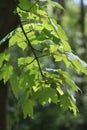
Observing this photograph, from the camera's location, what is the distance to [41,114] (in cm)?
1337

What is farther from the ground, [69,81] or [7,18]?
[7,18]

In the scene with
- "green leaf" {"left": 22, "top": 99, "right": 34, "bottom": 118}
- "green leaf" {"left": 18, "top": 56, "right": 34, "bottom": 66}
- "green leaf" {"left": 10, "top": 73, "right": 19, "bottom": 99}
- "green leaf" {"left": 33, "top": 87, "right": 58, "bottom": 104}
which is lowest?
"green leaf" {"left": 22, "top": 99, "right": 34, "bottom": 118}

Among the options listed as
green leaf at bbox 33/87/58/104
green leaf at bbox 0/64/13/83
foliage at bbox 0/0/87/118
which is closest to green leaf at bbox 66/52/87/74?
foliage at bbox 0/0/87/118

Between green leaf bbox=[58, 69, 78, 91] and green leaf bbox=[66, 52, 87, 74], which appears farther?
green leaf bbox=[58, 69, 78, 91]

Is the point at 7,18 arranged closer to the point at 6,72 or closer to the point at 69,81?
the point at 6,72

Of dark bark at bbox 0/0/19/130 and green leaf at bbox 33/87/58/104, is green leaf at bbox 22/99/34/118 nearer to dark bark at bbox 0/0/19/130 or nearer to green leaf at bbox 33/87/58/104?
green leaf at bbox 33/87/58/104

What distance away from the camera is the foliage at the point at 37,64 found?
1715 mm

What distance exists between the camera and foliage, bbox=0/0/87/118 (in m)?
1.71

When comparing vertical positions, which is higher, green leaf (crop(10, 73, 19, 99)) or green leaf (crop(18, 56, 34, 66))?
green leaf (crop(18, 56, 34, 66))

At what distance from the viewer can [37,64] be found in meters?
1.80

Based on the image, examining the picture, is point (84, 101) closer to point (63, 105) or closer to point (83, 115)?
point (83, 115)

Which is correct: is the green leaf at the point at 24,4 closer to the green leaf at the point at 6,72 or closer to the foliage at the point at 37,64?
the foliage at the point at 37,64

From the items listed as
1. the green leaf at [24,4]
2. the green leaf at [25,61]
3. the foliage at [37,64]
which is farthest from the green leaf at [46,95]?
the green leaf at [24,4]

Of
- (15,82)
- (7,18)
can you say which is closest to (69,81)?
(15,82)
